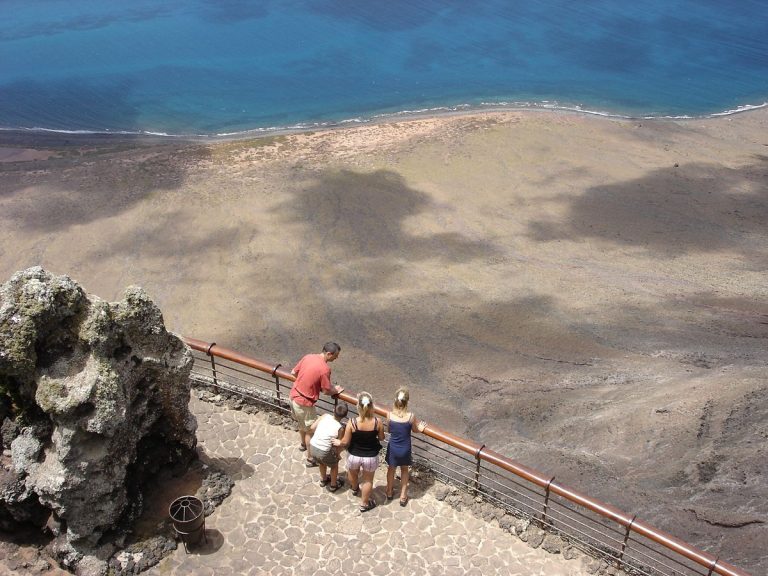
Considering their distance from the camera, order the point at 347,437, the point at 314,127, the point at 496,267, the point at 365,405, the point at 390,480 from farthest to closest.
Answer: the point at 314,127, the point at 496,267, the point at 390,480, the point at 347,437, the point at 365,405

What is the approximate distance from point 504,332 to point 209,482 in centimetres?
1211

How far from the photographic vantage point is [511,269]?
24656mm

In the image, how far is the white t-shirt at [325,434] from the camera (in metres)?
10.5

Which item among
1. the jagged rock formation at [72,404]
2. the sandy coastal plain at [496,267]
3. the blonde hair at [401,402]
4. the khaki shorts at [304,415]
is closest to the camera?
the jagged rock formation at [72,404]

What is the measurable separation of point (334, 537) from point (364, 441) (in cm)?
149

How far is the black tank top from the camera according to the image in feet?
33.4

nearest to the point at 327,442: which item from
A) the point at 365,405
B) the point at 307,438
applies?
the point at 365,405

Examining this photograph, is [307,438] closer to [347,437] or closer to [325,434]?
[325,434]

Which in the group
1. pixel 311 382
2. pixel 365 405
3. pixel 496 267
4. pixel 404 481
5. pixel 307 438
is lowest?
pixel 496 267

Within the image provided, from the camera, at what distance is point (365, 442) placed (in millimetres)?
10211

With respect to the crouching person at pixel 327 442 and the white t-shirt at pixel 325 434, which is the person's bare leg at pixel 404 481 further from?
the white t-shirt at pixel 325 434

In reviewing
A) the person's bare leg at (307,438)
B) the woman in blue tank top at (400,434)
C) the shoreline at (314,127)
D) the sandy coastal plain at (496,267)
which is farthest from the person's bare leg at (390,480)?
the shoreline at (314,127)

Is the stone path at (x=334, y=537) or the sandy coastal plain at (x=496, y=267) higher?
the stone path at (x=334, y=537)

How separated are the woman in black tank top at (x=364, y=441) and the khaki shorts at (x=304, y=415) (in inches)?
36.5
